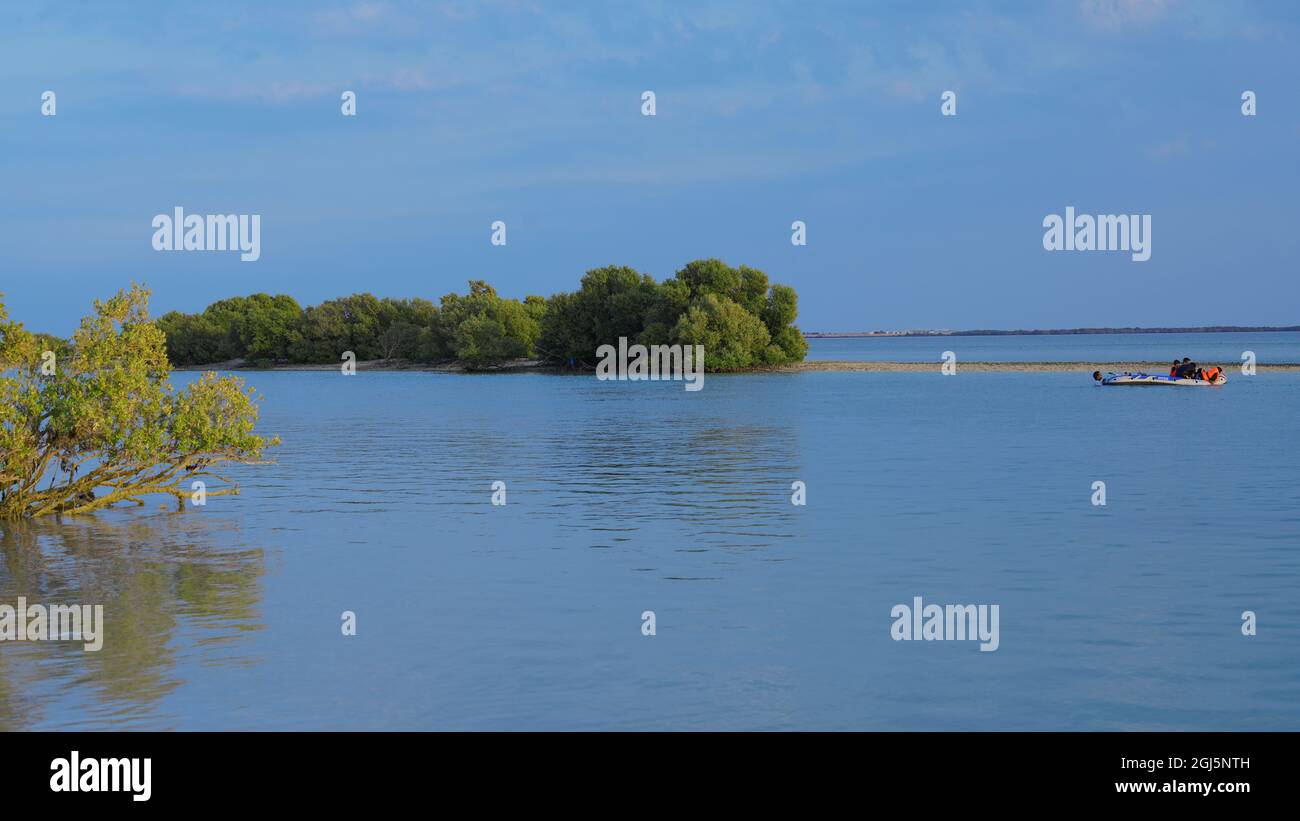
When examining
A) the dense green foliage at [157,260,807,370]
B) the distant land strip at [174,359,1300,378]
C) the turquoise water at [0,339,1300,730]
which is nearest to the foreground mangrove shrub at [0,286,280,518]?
the turquoise water at [0,339,1300,730]

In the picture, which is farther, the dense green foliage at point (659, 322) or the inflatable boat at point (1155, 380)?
the dense green foliage at point (659, 322)

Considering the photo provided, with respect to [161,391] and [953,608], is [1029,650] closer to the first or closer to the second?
[953,608]

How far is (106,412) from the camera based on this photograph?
27.9 meters

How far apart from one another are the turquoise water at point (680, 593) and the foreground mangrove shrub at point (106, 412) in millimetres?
1304

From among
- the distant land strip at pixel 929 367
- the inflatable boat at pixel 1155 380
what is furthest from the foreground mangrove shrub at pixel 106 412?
the distant land strip at pixel 929 367

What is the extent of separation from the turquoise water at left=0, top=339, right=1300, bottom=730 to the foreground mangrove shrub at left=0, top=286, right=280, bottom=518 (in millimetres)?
1304

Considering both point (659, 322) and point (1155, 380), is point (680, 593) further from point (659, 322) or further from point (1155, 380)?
point (659, 322)

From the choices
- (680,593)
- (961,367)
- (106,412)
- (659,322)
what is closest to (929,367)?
(961,367)

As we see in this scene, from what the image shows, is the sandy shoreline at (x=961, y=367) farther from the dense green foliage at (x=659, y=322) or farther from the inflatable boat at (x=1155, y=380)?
the inflatable boat at (x=1155, y=380)

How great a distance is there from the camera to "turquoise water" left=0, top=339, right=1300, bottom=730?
14.2 metres

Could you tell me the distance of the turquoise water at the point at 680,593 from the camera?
14211 millimetres

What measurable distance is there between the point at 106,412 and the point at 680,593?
46.5 ft
